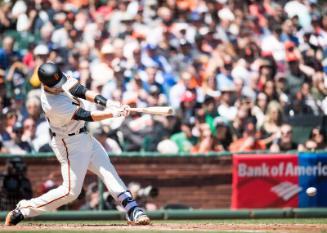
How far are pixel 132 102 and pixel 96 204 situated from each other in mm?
1832

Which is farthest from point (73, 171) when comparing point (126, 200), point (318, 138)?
point (318, 138)

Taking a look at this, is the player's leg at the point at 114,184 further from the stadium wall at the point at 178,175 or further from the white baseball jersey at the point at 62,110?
the stadium wall at the point at 178,175

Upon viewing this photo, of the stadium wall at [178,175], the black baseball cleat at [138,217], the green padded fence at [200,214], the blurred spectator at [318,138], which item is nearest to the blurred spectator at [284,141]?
the blurred spectator at [318,138]

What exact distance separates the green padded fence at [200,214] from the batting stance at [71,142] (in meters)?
2.42

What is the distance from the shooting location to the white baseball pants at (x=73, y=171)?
9.79 metres

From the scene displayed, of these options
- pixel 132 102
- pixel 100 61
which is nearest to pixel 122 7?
pixel 100 61

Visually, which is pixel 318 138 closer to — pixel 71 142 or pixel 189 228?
pixel 189 228

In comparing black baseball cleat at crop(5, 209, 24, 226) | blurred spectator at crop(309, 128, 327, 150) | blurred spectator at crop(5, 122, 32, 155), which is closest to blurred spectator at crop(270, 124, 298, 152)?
blurred spectator at crop(309, 128, 327, 150)

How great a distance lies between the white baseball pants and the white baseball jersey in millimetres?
100

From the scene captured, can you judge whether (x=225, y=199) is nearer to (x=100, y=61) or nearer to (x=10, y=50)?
(x=100, y=61)

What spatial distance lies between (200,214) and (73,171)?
324 cm

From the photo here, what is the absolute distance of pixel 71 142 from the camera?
32.2 ft

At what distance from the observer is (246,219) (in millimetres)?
12531

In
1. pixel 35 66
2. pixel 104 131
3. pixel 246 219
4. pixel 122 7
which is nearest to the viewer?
pixel 246 219
